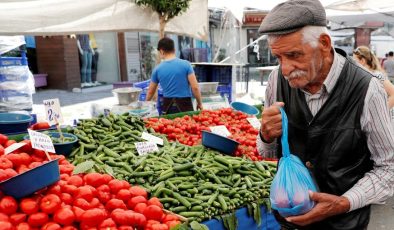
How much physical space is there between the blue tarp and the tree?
3.58 meters

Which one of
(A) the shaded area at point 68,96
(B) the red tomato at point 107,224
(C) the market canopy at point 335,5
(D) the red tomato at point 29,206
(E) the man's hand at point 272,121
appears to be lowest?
(A) the shaded area at point 68,96

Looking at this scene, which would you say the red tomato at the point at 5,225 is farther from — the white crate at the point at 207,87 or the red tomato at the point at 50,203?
the white crate at the point at 207,87

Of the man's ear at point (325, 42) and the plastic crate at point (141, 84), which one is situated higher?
the man's ear at point (325, 42)

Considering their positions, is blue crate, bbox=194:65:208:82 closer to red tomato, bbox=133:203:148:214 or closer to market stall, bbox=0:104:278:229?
market stall, bbox=0:104:278:229

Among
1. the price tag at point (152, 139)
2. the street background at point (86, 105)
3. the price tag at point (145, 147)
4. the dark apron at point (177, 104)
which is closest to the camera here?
the price tag at point (145, 147)

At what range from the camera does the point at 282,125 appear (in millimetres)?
1770

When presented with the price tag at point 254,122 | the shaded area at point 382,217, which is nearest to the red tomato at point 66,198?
the price tag at point 254,122

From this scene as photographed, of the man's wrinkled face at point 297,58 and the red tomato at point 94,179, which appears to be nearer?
the man's wrinkled face at point 297,58

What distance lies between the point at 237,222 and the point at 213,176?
1.66ft

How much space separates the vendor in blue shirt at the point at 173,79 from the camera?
20.6 feet

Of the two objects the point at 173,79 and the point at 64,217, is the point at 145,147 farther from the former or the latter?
the point at 173,79

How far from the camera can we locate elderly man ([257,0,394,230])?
5.33ft

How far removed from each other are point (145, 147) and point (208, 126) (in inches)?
62.7

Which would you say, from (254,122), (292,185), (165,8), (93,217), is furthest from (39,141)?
(165,8)
